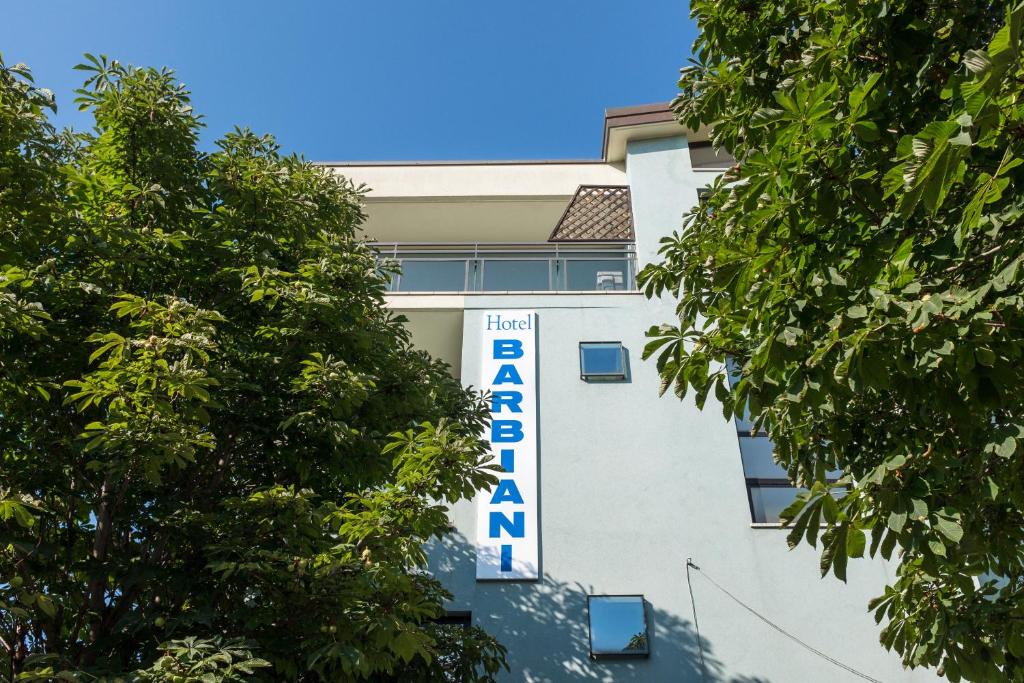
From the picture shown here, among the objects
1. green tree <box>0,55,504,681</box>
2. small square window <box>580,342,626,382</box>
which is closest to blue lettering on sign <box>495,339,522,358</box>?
small square window <box>580,342,626,382</box>

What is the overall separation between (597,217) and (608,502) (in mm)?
7141

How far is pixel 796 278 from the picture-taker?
459cm

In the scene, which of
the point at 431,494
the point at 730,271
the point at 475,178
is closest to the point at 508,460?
the point at 431,494

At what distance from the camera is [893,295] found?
407 cm

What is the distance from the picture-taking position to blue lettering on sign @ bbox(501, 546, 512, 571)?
451 inches

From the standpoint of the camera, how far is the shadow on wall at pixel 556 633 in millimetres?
10617

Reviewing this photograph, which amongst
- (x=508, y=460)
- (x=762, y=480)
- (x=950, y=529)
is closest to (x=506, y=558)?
(x=508, y=460)

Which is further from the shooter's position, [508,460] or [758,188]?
[508,460]

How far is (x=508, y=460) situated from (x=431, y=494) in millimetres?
6440

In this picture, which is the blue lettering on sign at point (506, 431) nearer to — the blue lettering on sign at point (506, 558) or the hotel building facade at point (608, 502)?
the hotel building facade at point (608, 502)

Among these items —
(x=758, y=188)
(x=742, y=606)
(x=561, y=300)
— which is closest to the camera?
(x=758, y=188)

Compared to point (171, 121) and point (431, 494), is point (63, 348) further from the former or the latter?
point (431, 494)

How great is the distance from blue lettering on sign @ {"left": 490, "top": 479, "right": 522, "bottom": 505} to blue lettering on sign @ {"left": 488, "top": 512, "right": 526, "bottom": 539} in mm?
201

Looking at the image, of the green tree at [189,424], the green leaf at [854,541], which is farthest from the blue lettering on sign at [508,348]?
the green leaf at [854,541]
